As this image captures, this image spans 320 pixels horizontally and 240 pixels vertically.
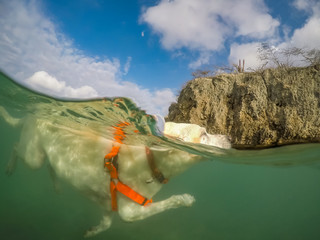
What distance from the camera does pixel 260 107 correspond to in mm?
5523

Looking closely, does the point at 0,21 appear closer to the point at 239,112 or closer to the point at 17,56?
the point at 17,56

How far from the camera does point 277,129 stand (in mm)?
5309

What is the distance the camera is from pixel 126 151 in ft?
16.3

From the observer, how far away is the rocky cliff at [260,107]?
17.0ft

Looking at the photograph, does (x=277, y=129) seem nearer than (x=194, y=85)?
Yes

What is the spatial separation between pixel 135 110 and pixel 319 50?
6369 millimetres

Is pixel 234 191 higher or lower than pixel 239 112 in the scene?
lower

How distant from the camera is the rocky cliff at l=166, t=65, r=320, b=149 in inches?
203

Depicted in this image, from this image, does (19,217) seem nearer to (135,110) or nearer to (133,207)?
(133,207)

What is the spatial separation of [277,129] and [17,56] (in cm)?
736

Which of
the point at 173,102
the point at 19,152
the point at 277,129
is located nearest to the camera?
the point at 277,129

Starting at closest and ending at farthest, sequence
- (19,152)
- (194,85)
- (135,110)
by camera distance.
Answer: (135,110), (19,152), (194,85)

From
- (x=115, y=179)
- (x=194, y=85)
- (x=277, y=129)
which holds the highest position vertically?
(x=194, y=85)

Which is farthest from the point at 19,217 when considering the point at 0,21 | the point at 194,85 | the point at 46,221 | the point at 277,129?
the point at 277,129
